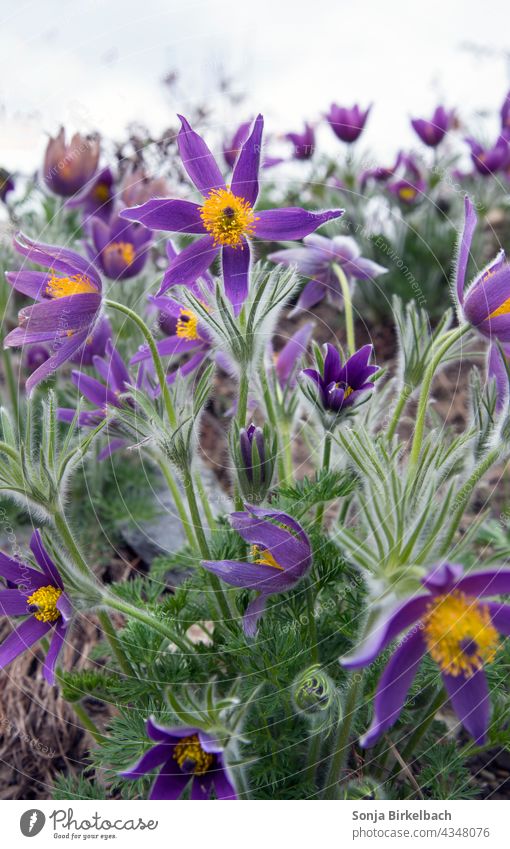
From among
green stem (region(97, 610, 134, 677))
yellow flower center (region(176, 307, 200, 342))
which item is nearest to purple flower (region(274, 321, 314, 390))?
yellow flower center (region(176, 307, 200, 342))

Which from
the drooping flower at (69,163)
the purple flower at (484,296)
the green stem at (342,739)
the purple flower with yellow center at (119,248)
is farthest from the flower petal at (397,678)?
the drooping flower at (69,163)

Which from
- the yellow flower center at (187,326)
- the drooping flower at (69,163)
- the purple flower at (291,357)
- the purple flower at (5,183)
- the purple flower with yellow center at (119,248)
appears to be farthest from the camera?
the purple flower at (5,183)

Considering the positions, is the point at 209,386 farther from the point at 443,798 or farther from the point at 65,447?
the point at 443,798

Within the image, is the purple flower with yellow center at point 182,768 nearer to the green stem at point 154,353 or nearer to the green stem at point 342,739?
the green stem at point 342,739

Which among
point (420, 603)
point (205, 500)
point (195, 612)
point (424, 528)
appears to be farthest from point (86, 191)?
point (420, 603)

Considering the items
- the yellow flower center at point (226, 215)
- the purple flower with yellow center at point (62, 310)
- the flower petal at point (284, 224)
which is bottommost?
the purple flower with yellow center at point (62, 310)
